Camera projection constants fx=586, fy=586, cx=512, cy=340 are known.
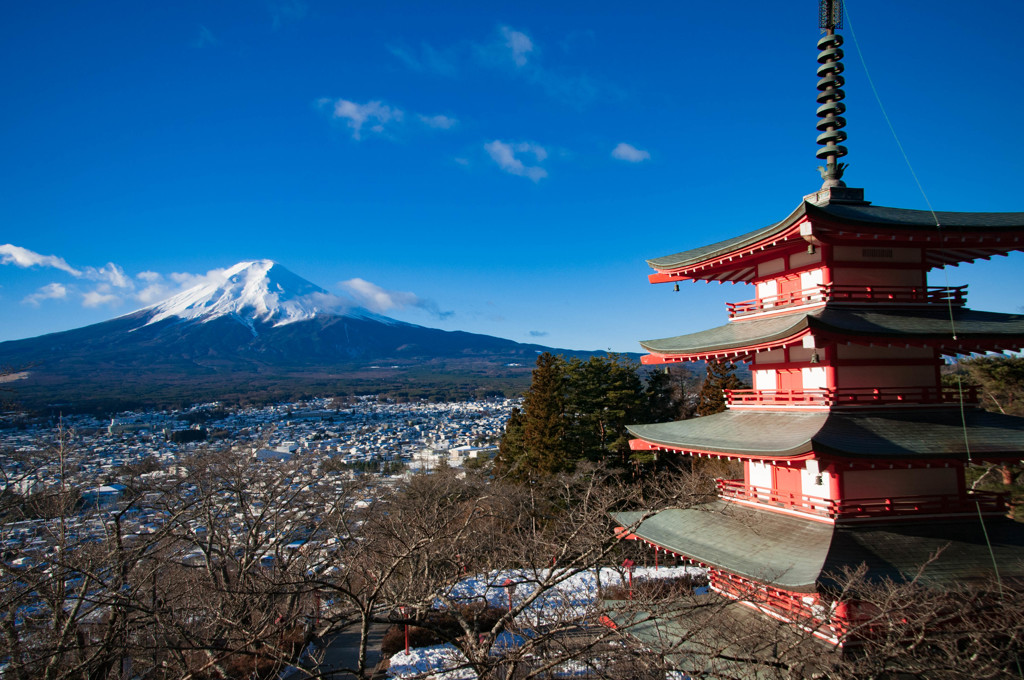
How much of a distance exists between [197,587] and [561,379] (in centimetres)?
1556

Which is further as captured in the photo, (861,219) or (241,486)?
(241,486)

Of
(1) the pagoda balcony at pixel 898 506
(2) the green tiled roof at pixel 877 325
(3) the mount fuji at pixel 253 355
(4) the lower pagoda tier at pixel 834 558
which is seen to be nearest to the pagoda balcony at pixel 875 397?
(2) the green tiled roof at pixel 877 325

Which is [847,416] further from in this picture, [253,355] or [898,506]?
[253,355]

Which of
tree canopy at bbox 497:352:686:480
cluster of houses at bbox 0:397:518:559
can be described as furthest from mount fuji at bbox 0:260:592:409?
tree canopy at bbox 497:352:686:480

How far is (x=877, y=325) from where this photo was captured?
8.06 meters

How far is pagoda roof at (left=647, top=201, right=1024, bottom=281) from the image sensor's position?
7996 mm

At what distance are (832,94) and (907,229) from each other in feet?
9.04

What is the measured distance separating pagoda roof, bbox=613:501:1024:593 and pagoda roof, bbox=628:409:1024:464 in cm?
111

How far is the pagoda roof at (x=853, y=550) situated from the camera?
23.4 feet

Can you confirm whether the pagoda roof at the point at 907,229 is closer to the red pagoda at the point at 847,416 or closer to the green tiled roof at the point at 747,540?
the red pagoda at the point at 847,416

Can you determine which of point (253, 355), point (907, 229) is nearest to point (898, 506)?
point (907, 229)

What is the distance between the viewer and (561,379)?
24047 millimetres

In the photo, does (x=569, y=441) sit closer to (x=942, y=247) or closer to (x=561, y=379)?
(x=561, y=379)

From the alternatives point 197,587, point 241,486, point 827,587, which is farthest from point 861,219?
point 197,587
